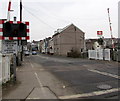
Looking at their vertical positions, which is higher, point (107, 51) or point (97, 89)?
point (107, 51)

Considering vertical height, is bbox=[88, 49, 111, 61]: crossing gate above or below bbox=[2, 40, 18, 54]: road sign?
below

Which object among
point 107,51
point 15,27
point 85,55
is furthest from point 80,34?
point 15,27

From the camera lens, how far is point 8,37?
8.77 m

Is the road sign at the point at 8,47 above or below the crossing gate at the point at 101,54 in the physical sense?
above

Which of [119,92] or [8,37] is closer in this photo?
[119,92]

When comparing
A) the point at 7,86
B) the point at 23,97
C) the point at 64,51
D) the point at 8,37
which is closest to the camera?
the point at 23,97

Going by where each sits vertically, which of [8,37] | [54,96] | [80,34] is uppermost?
[80,34]

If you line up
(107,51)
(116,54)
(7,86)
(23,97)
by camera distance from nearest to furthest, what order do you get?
(23,97)
(7,86)
(116,54)
(107,51)

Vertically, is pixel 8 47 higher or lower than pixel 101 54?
higher

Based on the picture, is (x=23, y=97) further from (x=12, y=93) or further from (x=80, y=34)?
(x=80, y=34)

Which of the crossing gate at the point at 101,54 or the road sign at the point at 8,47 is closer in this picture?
the road sign at the point at 8,47

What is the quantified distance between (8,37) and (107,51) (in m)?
15.0

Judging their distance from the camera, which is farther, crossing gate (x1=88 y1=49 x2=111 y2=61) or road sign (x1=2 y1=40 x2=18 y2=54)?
crossing gate (x1=88 y1=49 x2=111 y2=61)

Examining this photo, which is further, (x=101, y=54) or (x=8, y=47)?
(x=101, y=54)
